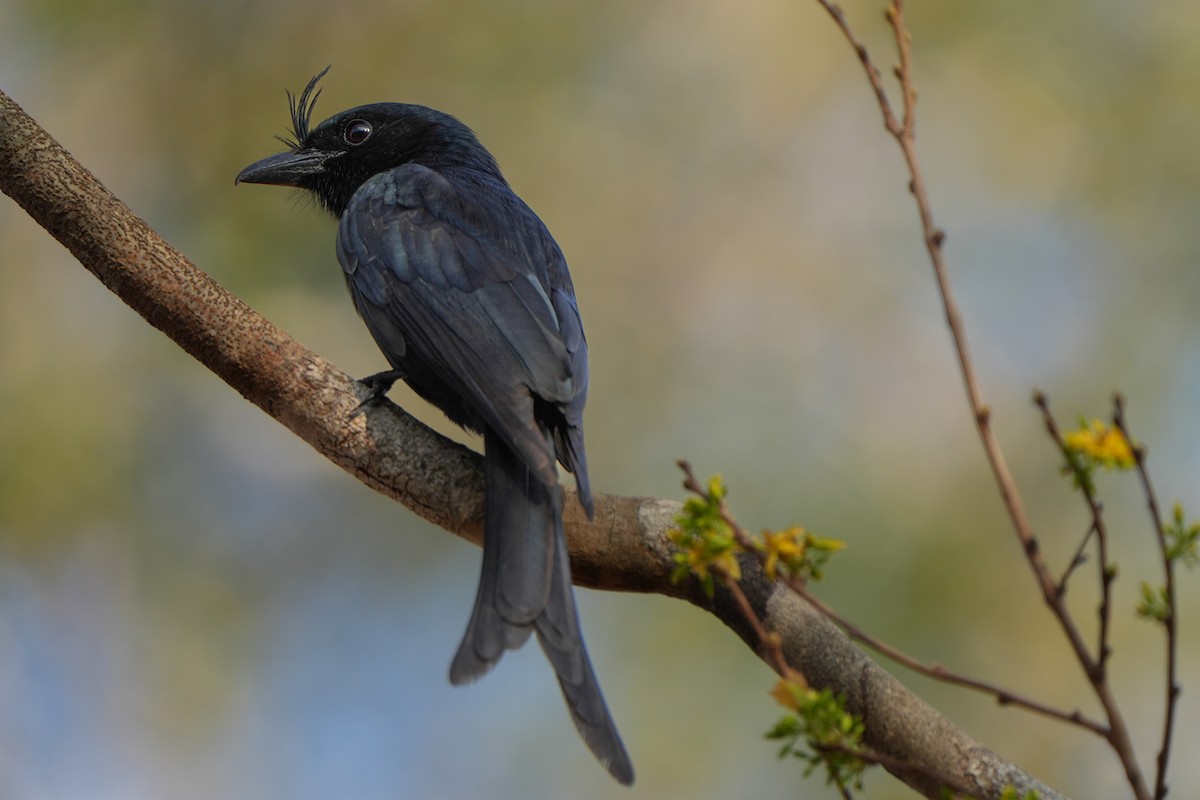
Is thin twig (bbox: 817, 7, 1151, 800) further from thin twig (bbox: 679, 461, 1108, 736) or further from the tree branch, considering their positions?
the tree branch

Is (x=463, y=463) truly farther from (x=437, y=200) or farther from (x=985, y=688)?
(x=985, y=688)

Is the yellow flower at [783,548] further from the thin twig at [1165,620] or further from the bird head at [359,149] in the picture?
the bird head at [359,149]

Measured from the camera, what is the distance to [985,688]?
4.58 feet

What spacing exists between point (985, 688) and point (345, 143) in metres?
3.97

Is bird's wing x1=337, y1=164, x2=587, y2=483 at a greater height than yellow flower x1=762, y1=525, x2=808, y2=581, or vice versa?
bird's wing x1=337, y1=164, x2=587, y2=483

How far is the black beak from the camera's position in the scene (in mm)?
4816

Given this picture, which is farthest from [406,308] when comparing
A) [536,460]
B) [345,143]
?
[345,143]

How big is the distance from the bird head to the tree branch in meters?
1.75

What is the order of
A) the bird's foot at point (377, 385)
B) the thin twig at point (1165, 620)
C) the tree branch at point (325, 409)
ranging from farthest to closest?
the bird's foot at point (377, 385), the tree branch at point (325, 409), the thin twig at point (1165, 620)

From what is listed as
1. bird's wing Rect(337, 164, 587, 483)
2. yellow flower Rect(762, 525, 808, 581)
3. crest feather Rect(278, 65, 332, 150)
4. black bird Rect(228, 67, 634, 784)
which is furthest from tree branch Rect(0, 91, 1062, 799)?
crest feather Rect(278, 65, 332, 150)

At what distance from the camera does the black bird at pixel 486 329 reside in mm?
2738

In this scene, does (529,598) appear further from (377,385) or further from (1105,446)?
(1105,446)

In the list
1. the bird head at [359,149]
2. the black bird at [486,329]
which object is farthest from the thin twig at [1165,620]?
the bird head at [359,149]

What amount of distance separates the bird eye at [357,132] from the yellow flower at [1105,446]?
378 centimetres
